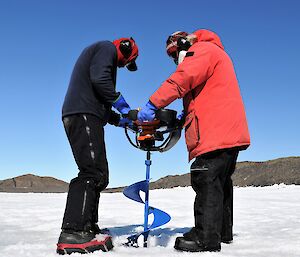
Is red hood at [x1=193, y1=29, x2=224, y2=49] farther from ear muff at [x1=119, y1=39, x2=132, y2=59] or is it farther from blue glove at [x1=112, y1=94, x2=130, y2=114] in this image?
blue glove at [x1=112, y1=94, x2=130, y2=114]

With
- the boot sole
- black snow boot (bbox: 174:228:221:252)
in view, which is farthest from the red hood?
the boot sole

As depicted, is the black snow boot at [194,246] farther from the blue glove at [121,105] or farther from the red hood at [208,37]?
the red hood at [208,37]

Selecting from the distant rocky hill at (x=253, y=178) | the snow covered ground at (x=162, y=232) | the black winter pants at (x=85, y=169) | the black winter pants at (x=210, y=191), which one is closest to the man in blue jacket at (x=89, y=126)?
the black winter pants at (x=85, y=169)

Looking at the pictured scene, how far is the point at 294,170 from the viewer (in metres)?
14.8

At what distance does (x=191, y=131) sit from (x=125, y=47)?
90cm

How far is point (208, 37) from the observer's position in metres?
3.56

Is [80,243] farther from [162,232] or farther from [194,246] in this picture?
[162,232]

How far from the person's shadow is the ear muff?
159 centimetres

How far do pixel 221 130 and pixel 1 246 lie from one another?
1942 mm

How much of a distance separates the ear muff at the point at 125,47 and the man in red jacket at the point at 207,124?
0.51 meters

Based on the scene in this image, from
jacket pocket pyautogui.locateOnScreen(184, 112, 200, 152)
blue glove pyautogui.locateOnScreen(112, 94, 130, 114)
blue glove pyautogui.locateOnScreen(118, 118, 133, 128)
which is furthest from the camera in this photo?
blue glove pyautogui.locateOnScreen(118, 118, 133, 128)

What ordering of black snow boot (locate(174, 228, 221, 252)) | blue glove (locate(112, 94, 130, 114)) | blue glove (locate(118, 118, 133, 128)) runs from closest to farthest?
1. black snow boot (locate(174, 228, 221, 252))
2. blue glove (locate(112, 94, 130, 114))
3. blue glove (locate(118, 118, 133, 128))

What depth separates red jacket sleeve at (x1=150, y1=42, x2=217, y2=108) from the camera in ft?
10.4

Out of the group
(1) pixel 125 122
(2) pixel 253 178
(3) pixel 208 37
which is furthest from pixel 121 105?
(2) pixel 253 178
